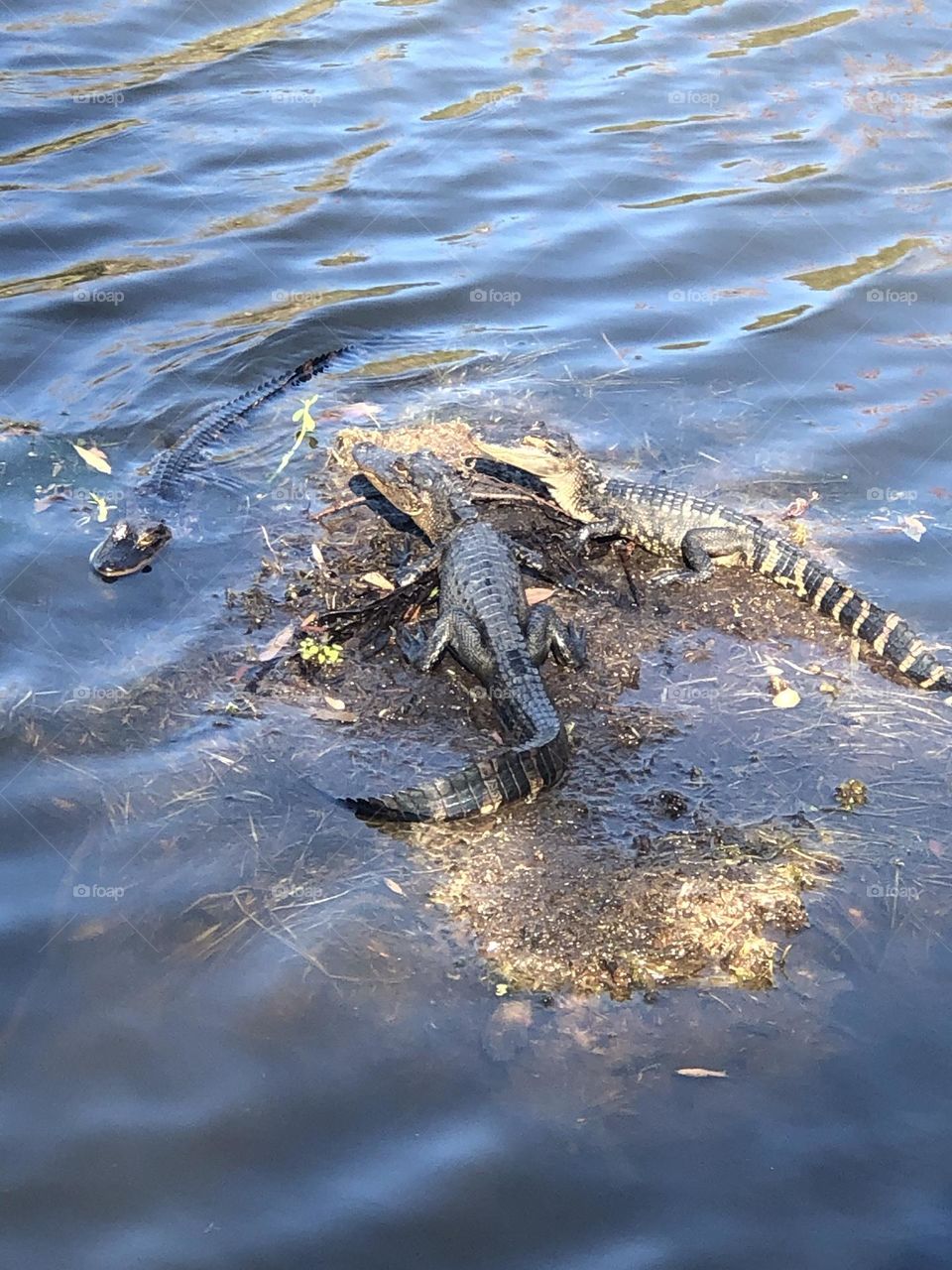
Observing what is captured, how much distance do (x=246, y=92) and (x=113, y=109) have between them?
4.73 feet

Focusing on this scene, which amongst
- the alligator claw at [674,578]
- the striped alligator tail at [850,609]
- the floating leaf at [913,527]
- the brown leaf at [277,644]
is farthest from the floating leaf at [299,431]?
the floating leaf at [913,527]

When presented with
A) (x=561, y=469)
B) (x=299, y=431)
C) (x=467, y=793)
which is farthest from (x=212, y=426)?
(x=467, y=793)

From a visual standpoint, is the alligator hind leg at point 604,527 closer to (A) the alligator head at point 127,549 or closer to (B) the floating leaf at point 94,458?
(A) the alligator head at point 127,549

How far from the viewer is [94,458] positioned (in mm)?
8539

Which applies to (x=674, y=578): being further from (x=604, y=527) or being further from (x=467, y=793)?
(x=467, y=793)

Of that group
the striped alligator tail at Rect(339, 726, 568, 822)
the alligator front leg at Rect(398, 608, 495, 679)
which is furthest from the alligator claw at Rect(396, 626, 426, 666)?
the striped alligator tail at Rect(339, 726, 568, 822)

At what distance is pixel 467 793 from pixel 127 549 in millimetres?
2966

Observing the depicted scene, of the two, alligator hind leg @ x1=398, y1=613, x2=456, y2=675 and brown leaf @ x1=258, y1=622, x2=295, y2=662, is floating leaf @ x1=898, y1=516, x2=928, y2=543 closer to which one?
alligator hind leg @ x1=398, y1=613, x2=456, y2=675

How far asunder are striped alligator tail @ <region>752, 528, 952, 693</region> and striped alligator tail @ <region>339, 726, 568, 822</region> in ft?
7.37

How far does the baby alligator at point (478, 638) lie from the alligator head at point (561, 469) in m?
0.42

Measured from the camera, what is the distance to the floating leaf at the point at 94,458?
8500 mm

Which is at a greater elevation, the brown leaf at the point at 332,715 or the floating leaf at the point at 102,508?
the floating leaf at the point at 102,508

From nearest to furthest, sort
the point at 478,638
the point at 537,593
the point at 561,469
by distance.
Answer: the point at 478,638 → the point at 537,593 → the point at 561,469

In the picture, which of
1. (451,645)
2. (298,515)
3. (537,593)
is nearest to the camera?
(451,645)
